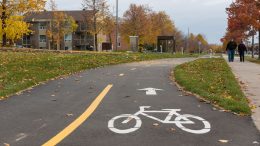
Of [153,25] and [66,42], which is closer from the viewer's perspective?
[153,25]

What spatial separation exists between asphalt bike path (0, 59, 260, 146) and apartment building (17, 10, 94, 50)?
278 ft

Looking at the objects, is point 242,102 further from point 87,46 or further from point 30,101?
point 87,46

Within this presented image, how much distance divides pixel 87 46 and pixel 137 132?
9131 cm

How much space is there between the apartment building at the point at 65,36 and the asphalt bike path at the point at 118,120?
278ft

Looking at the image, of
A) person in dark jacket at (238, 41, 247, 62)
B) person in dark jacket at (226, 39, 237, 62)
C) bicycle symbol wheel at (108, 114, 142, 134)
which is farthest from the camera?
person in dark jacket at (238, 41, 247, 62)

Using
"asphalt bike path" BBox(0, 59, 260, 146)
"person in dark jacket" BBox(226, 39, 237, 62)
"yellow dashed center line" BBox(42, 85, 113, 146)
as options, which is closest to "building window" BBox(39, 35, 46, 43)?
"person in dark jacket" BBox(226, 39, 237, 62)

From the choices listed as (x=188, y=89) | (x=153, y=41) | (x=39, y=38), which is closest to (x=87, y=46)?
(x=39, y=38)

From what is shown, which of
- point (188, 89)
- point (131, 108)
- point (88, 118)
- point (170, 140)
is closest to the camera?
point (170, 140)

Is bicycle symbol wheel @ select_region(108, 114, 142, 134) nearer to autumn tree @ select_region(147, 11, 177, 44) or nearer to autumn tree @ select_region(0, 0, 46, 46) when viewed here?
autumn tree @ select_region(0, 0, 46, 46)

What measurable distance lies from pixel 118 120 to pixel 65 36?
9235 centimetres

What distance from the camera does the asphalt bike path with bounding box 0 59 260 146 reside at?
6.59m

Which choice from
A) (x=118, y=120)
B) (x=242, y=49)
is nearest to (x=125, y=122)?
(x=118, y=120)

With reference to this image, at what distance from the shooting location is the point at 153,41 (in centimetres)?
8462

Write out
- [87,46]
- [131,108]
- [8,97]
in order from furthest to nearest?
[87,46] → [8,97] → [131,108]
